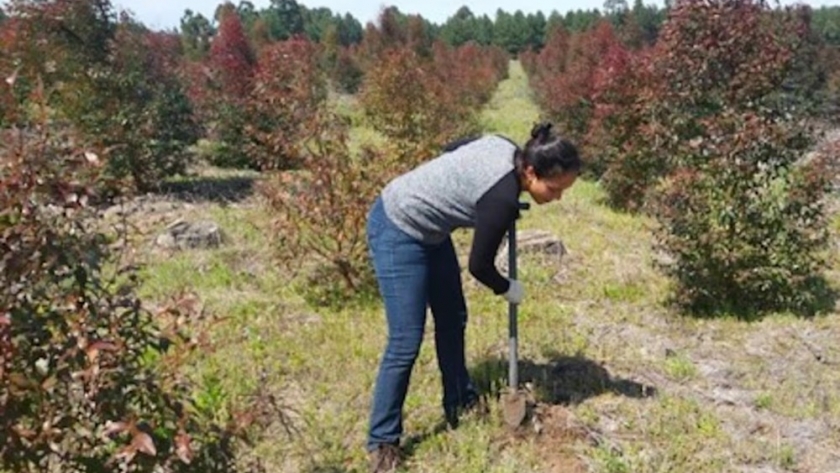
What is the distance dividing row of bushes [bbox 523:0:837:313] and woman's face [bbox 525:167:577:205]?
2.46 m

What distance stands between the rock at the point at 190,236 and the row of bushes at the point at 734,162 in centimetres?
381

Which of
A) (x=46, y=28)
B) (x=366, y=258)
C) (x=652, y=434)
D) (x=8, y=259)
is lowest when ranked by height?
(x=652, y=434)

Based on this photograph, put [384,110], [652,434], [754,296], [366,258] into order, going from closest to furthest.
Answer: [652,434] < [754,296] < [366,258] < [384,110]

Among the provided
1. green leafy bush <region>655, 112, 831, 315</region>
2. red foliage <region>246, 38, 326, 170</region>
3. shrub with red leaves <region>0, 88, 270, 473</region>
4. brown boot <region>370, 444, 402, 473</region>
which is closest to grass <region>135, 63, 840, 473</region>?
brown boot <region>370, 444, 402, 473</region>

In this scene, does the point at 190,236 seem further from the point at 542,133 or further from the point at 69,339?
the point at 69,339

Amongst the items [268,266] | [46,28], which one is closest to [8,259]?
[268,266]

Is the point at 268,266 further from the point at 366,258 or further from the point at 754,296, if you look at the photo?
the point at 754,296

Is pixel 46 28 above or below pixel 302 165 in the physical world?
above

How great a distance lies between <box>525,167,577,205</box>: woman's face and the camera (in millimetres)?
3184

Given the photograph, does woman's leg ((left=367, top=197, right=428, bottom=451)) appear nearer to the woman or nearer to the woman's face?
the woman

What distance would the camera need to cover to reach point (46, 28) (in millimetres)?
9664

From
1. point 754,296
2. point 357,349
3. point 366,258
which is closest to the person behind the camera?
point 357,349

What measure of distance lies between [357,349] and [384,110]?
26.0ft

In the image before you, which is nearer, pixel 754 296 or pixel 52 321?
pixel 52 321
